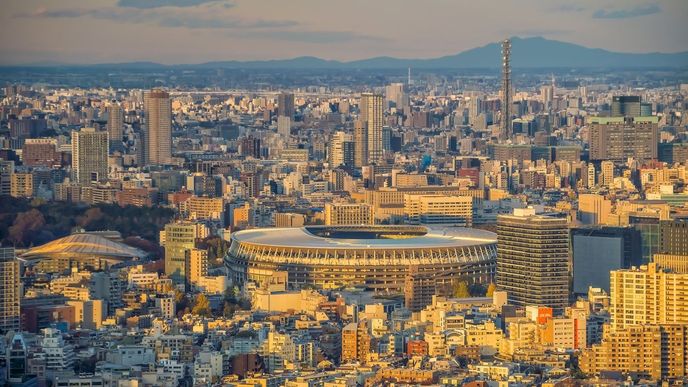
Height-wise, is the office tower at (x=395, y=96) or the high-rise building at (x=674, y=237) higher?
the office tower at (x=395, y=96)

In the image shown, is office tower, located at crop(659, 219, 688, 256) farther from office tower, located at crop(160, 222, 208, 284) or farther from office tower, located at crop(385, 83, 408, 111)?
office tower, located at crop(385, 83, 408, 111)

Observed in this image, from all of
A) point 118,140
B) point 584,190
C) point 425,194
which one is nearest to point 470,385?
point 425,194

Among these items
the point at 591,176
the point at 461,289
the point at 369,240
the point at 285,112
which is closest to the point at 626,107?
the point at 591,176

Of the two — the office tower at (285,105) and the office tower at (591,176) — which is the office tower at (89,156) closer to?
the office tower at (591,176)

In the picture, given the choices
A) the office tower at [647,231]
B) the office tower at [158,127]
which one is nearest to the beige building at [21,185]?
the office tower at [158,127]

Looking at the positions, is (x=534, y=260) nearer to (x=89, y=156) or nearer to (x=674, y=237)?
(x=674, y=237)

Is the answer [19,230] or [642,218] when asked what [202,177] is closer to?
[19,230]
